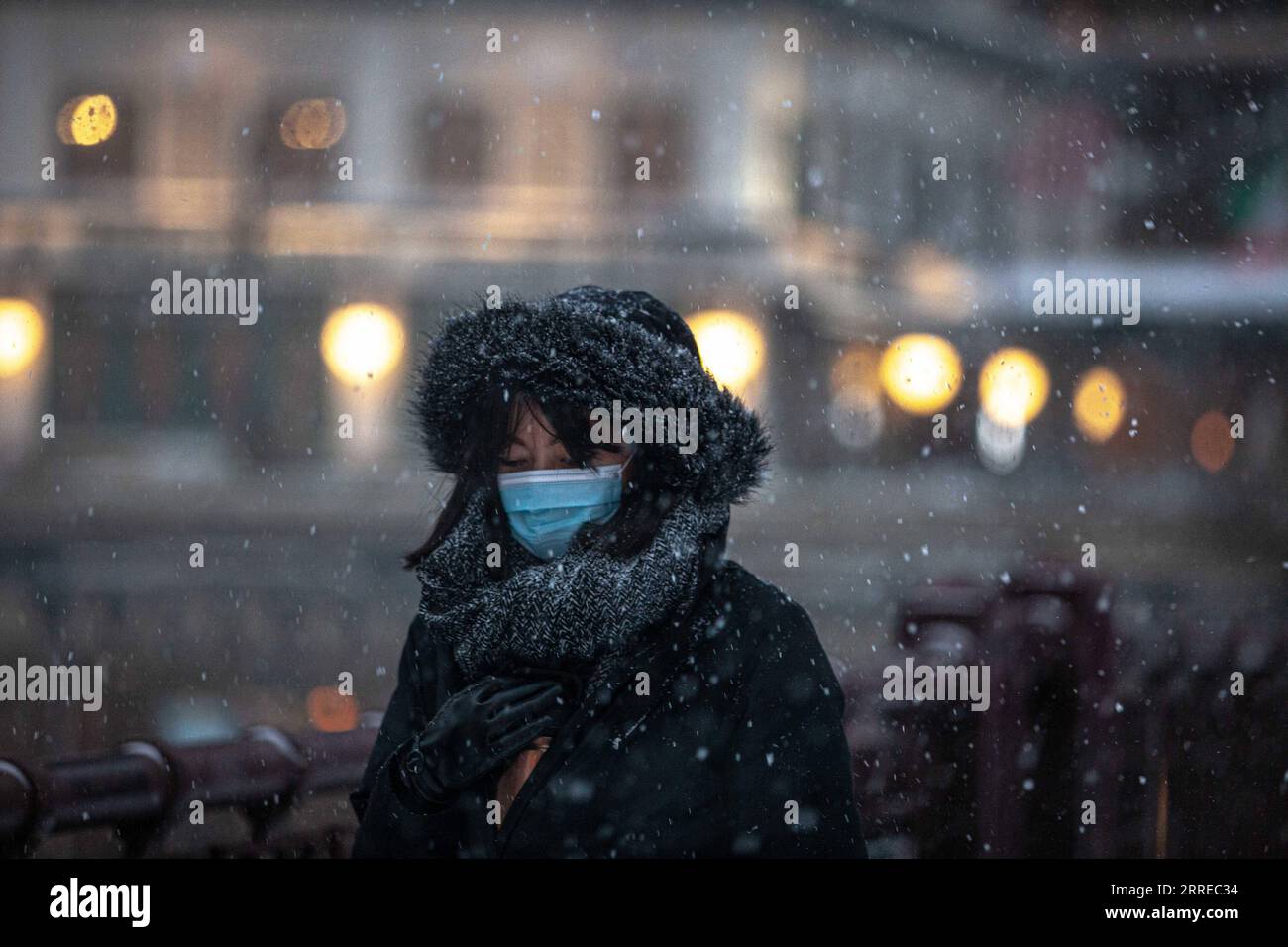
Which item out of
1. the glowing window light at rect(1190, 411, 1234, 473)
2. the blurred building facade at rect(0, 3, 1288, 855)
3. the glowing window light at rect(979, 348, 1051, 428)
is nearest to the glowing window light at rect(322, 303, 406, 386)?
the blurred building facade at rect(0, 3, 1288, 855)

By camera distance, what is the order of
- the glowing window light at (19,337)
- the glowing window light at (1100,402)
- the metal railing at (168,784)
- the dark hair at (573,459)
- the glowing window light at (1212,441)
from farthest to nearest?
the glowing window light at (1212,441)
the glowing window light at (1100,402)
the glowing window light at (19,337)
the metal railing at (168,784)
the dark hair at (573,459)

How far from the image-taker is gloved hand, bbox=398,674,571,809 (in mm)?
2066

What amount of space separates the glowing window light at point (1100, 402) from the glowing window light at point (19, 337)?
17221mm

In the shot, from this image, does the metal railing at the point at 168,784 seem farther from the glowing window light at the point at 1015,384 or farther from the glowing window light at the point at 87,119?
the glowing window light at the point at 1015,384

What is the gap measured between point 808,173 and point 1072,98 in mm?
4805

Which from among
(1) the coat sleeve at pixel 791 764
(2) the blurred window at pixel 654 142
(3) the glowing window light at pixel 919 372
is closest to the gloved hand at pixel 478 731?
(1) the coat sleeve at pixel 791 764

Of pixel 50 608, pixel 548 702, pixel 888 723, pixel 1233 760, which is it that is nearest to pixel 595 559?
pixel 548 702

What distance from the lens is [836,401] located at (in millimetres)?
20375

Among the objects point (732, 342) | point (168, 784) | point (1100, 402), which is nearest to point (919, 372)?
point (732, 342)

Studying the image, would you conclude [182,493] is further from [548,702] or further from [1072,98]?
[548,702]

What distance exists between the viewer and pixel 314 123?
1905 cm

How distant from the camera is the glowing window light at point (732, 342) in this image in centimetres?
1859

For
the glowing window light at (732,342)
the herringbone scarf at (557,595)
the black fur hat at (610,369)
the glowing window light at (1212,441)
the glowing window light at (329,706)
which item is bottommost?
the glowing window light at (329,706)

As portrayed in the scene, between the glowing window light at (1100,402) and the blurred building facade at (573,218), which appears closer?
the blurred building facade at (573,218)
